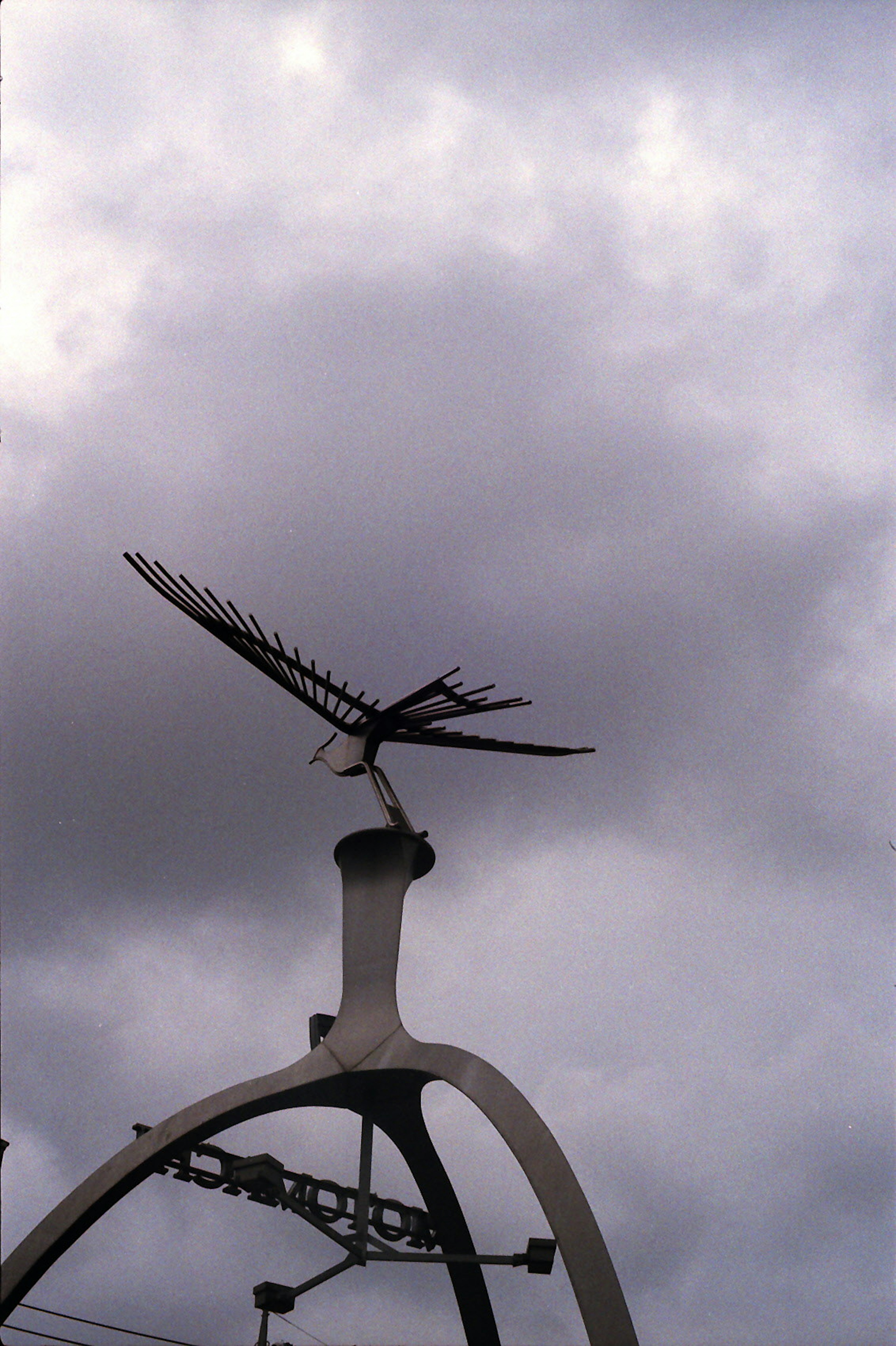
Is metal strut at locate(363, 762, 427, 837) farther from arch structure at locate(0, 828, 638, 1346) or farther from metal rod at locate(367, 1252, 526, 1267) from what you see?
metal rod at locate(367, 1252, 526, 1267)

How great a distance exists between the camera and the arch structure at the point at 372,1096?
17.5 m

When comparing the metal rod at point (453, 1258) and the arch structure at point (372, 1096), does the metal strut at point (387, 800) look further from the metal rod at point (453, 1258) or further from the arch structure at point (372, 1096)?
the metal rod at point (453, 1258)

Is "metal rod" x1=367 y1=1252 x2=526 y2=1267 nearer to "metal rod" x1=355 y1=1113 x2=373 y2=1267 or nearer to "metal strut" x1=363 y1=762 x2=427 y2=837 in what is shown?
"metal rod" x1=355 y1=1113 x2=373 y2=1267

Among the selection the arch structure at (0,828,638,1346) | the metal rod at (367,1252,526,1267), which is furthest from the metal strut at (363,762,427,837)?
the metal rod at (367,1252,526,1267)

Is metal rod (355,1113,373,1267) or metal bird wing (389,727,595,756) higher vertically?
metal bird wing (389,727,595,756)

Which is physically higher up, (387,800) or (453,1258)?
(387,800)

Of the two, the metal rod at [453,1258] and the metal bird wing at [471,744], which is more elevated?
the metal bird wing at [471,744]

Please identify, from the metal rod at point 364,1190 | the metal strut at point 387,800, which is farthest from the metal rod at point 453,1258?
→ the metal strut at point 387,800

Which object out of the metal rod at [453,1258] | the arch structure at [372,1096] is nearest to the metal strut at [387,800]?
the arch structure at [372,1096]

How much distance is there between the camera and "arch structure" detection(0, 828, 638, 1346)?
57.5 feet

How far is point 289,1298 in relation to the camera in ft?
65.0

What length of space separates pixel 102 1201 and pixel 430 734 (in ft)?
23.7

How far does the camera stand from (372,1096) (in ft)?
62.3

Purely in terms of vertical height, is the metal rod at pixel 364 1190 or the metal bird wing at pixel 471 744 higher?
the metal bird wing at pixel 471 744
